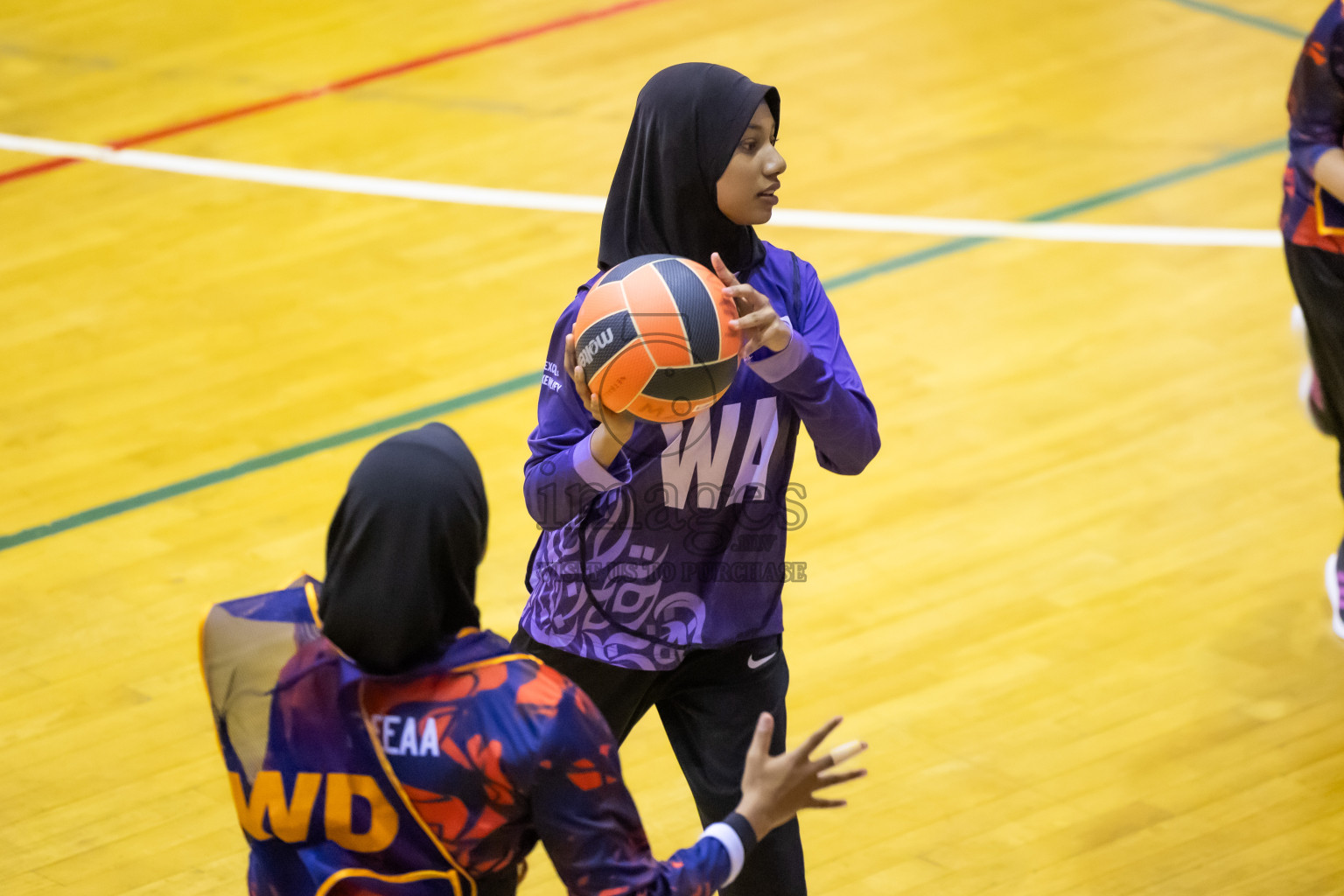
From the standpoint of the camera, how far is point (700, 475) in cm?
282

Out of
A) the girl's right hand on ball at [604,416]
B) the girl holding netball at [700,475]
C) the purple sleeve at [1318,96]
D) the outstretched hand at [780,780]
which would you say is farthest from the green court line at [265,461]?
the outstretched hand at [780,780]

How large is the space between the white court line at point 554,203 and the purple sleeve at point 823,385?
348cm

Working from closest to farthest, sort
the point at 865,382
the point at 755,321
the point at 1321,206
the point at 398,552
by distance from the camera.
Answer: the point at 398,552
the point at 755,321
the point at 1321,206
the point at 865,382

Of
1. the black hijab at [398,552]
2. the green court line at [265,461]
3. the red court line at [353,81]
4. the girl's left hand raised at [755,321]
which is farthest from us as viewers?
the red court line at [353,81]

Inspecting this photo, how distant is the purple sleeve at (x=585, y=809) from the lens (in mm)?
2004

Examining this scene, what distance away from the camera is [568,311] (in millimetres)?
2770

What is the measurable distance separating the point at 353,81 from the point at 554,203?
66.8 inches

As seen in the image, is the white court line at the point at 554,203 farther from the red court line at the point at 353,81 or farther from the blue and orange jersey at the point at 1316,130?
the blue and orange jersey at the point at 1316,130

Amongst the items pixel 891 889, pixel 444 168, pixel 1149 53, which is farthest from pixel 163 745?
pixel 1149 53

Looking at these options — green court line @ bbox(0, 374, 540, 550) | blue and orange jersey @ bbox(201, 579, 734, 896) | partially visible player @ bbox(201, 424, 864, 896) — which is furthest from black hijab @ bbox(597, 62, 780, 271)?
green court line @ bbox(0, 374, 540, 550)

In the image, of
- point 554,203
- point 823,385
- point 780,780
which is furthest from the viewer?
point 554,203

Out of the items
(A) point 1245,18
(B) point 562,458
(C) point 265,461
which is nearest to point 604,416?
(B) point 562,458

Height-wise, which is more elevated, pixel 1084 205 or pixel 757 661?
pixel 757 661

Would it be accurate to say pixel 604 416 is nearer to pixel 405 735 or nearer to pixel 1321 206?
pixel 405 735
